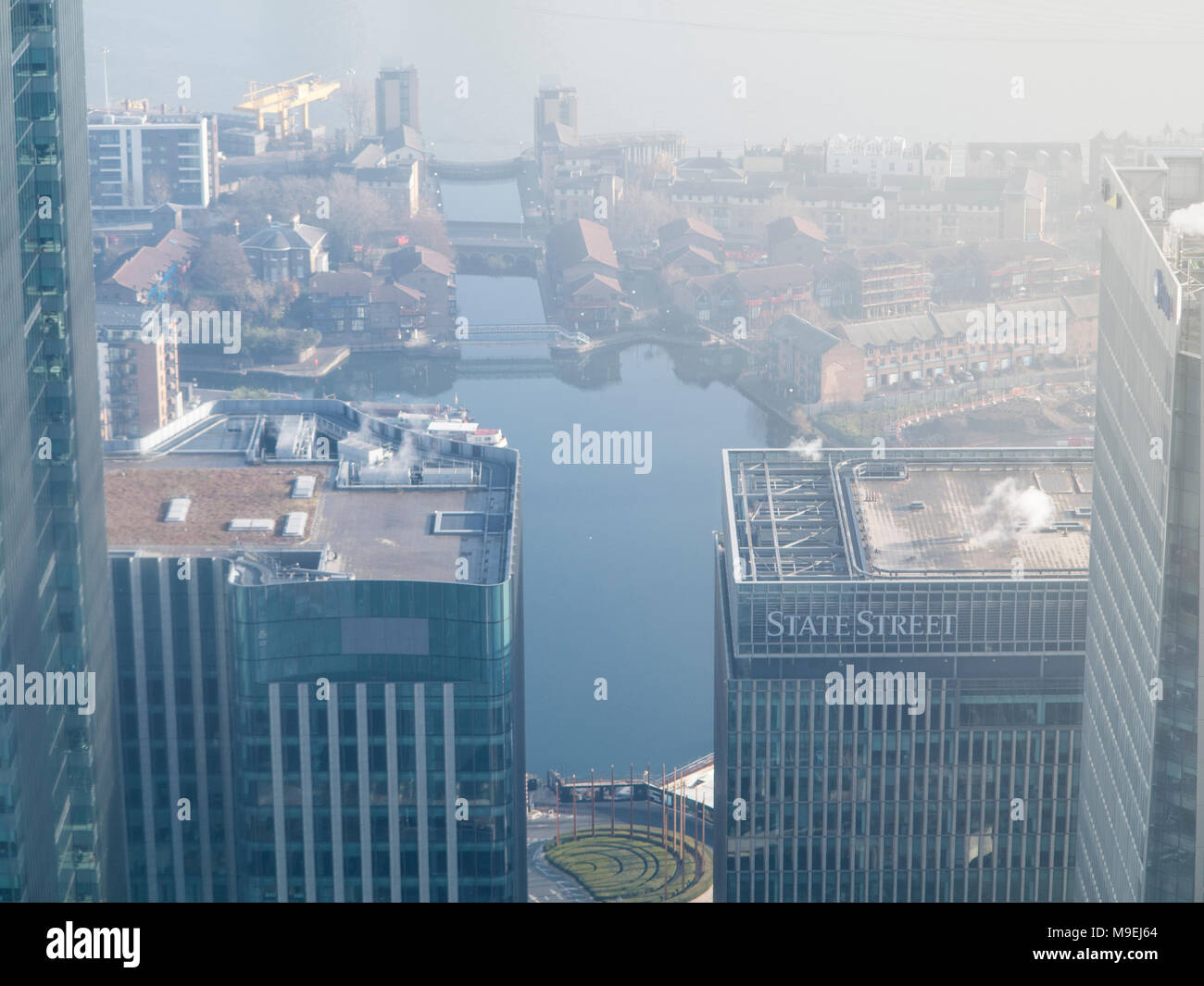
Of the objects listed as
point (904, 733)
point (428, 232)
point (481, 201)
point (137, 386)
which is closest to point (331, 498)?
point (904, 733)

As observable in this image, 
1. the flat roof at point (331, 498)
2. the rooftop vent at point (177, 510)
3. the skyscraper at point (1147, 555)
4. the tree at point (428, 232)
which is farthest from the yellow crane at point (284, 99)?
the skyscraper at point (1147, 555)

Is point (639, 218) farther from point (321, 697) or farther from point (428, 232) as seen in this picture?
point (321, 697)

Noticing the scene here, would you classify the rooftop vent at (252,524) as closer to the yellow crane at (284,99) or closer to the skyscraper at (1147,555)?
the skyscraper at (1147,555)

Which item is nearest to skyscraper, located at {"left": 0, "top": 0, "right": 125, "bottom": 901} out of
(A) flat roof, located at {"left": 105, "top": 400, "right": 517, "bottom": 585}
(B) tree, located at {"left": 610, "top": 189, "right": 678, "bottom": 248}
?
(A) flat roof, located at {"left": 105, "top": 400, "right": 517, "bottom": 585}

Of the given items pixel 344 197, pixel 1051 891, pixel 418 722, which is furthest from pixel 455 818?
pixel 344 197

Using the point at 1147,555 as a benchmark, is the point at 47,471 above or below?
above

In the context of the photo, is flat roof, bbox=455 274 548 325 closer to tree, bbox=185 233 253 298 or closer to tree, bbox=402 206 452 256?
tree, bbox=402 206 452 256

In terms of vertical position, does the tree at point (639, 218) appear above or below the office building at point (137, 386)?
above
